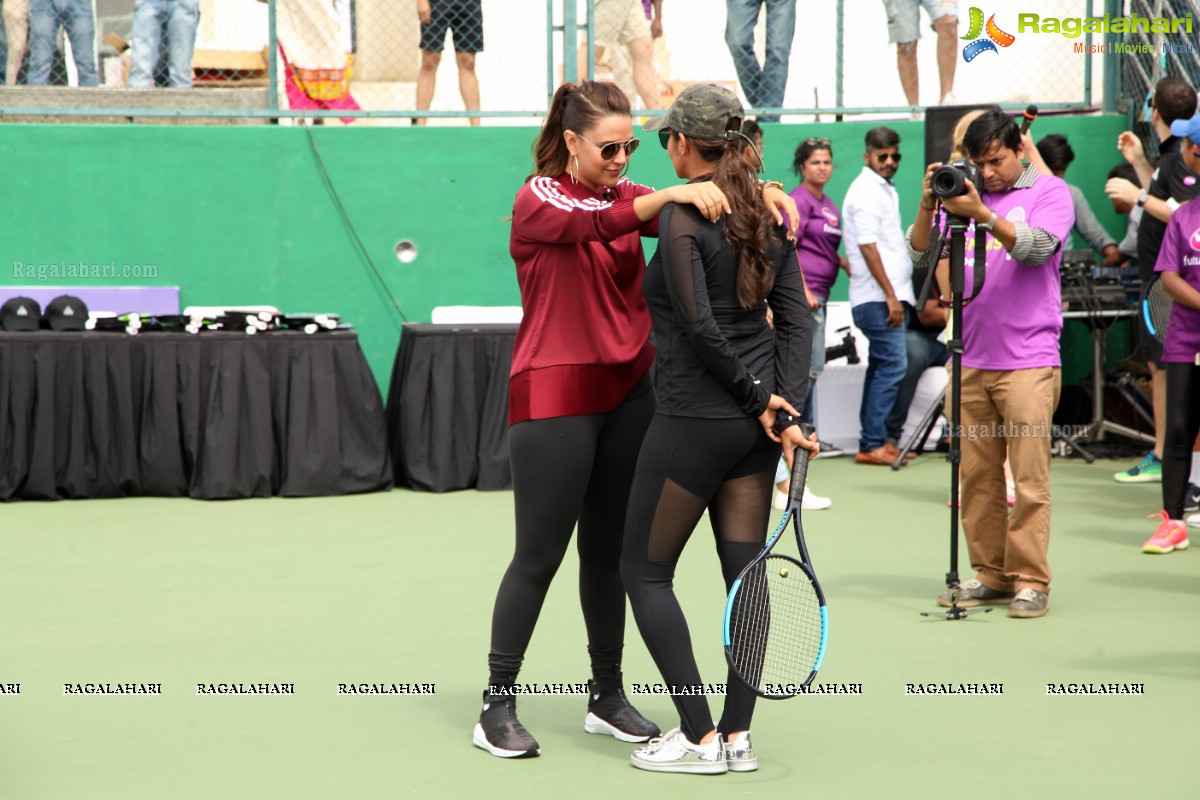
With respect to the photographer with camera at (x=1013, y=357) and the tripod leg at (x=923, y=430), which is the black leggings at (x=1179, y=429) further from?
the tripod leg at (x=923, y=430)

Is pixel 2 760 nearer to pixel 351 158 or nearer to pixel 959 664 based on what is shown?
pixel 959 664

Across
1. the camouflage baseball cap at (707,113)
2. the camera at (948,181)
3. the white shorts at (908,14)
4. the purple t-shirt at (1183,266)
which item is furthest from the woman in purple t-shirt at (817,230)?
the camouflage baseball cap at (707,113)

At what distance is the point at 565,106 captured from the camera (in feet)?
12.5

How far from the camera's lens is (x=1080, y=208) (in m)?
10.3

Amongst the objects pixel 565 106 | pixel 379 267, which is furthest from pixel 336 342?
pixel 565 106

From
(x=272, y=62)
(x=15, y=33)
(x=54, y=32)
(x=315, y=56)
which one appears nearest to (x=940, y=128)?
(x=315, y=56)

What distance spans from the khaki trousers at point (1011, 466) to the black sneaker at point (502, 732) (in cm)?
240

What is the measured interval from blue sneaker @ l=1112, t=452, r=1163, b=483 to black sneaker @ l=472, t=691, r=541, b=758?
5.78 m

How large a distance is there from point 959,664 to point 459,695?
1700mm

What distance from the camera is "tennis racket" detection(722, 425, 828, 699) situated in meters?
3.46

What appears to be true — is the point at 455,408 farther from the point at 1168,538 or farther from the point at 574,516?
the point at 574,516

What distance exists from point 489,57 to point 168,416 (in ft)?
13.3

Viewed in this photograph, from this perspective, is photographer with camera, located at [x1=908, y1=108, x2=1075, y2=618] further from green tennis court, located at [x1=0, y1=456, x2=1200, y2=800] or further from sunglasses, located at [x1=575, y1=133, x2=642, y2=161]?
sunglasses, located at [x1=575, y1=133, x2=642, y2=161]

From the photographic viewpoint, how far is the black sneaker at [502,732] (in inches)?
151
